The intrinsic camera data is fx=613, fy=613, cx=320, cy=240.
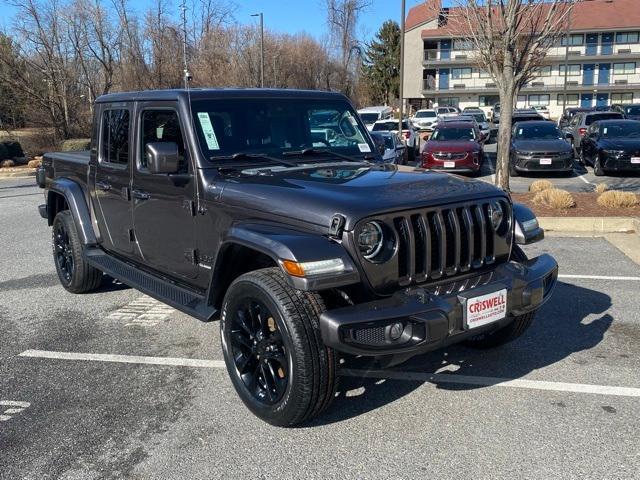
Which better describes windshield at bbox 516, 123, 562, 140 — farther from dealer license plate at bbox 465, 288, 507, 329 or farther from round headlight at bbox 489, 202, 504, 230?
dealer license plate at bbox 465, 288, 507, 329

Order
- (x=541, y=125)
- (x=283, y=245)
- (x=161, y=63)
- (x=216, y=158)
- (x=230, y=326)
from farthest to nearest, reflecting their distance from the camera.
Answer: (x=161, y=63)
(x=541, y=125)
(x=216, y=158)
(x=230, y=326)
(x=283, y=245)

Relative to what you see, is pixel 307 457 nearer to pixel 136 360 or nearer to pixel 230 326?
pixel 230 326

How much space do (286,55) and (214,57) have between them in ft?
33.2

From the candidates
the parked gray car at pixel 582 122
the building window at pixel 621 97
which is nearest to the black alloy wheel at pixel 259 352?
the parked gray car at pixel 582 122

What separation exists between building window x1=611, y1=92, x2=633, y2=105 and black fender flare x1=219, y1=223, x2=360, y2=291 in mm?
62168

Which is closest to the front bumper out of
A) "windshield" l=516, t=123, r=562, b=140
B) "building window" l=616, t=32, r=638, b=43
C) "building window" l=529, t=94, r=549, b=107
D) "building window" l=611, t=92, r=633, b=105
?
"windshield" l=516, t=123, r=562, b=140

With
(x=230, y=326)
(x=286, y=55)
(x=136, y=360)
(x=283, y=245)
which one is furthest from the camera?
(x=286, y=55)

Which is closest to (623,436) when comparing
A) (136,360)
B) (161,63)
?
(136,360)

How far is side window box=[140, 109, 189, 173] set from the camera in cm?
433

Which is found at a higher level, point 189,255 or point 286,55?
point 286,55

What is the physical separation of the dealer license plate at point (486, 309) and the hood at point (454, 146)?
1372 centimetres

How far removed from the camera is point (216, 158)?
13.8 feet

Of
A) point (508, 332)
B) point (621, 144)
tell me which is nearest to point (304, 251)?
point (508, 332)

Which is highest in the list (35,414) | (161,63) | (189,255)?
(161,63)
